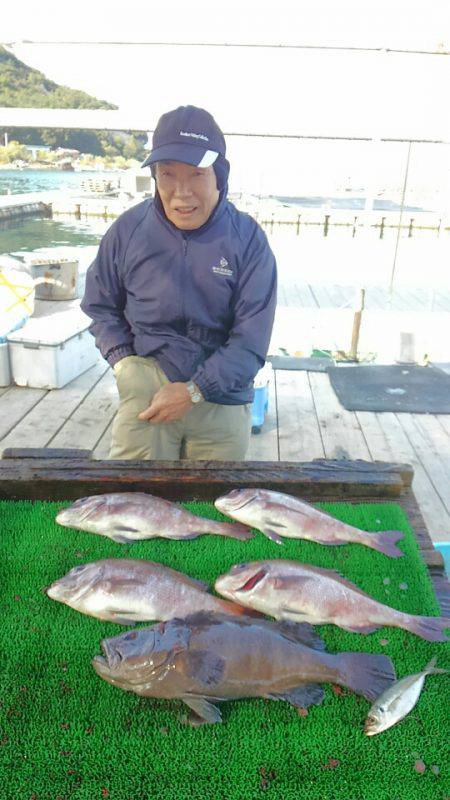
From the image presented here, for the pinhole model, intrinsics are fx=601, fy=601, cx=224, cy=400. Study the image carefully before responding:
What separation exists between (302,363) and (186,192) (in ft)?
14.7

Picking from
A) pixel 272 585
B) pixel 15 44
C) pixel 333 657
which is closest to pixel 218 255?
pixel 272 585

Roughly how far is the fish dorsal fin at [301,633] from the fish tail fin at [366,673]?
0.07 metres

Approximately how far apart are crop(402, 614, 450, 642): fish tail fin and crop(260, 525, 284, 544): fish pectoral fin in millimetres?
482

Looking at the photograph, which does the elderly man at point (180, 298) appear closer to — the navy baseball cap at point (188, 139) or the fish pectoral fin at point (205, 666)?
the navy baseball cap at point (188, 139)

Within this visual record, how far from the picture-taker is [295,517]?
6.63ft

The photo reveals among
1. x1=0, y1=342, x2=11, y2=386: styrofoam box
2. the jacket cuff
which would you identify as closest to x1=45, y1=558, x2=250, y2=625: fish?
the jacket cuff

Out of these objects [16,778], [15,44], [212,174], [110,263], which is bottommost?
[16,778]

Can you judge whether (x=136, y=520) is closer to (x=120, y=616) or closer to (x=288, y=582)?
(x=120, y=616)

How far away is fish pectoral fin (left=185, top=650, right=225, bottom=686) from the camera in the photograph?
1.36 meters

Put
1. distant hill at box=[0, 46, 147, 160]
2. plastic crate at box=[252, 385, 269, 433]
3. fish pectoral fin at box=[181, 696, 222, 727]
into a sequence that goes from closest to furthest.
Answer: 1. fish pectoral fin at box=[181, 696, 222, 727]
2. plastic crate at box=[252, 385, 269, 433]
3. distant hill at box=[0, 46, 147, 160]

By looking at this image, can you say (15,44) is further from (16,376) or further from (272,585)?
(272,585)

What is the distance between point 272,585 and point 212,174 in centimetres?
180

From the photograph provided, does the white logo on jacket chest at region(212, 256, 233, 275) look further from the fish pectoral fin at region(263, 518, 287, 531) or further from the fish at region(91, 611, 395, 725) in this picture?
the fish at region(91, 611, 395, 725)

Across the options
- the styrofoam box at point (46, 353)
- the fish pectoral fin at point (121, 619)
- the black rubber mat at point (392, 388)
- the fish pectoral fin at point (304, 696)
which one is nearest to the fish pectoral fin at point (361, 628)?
the fish pectoral fin at point (304, 696)
